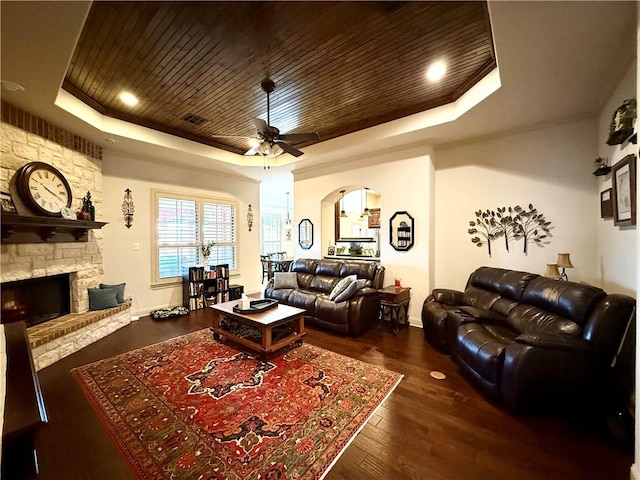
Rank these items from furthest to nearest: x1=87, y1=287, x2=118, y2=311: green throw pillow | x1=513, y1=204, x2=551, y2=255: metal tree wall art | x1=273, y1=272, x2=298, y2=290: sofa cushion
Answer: x1=273, y1=272, x2=298, y2=290: sofa cushion
x1=87, y1=287, x2=118, y2=311: green throw pillow
x1=513, y1=204, x2=551, y2=255: metal tree wall art

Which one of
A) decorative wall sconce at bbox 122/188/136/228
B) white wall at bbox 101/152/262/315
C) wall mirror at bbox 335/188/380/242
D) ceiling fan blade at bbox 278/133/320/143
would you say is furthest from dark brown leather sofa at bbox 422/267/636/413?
decorative wall sconce at bbox 122/188/136/228

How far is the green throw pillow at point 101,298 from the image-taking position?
154 inches

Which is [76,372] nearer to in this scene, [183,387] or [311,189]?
[183,387]

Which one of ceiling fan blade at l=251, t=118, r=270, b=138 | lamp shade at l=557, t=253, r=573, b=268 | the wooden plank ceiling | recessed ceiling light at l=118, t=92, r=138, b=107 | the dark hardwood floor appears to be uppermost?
recessed ceiling light at l=118, t=92, r=138, b=107

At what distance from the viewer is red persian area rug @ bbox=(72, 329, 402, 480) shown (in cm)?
169

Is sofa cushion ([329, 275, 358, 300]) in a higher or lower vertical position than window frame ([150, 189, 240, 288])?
lower

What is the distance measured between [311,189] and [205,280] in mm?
2943

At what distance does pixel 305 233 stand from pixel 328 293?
70.0 inches

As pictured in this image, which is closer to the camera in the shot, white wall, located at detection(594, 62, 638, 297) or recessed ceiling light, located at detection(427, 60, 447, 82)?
white wall, located at detection(594, 62, 638, 297)

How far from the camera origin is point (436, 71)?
288 centimetres

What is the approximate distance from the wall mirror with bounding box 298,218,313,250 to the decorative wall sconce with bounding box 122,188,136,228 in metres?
3.23

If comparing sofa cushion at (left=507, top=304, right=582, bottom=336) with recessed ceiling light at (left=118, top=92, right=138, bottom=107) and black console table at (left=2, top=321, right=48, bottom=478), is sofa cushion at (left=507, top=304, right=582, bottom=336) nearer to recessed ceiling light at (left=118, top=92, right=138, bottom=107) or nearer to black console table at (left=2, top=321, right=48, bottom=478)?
black console table at (left=2, top=321, right=48, bottom=478)

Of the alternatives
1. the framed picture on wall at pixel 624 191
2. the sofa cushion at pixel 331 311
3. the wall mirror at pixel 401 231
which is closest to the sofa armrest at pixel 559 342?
the framed picture on wall at pixel 624 191

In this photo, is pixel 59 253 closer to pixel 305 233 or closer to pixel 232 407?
pixel 232 407
